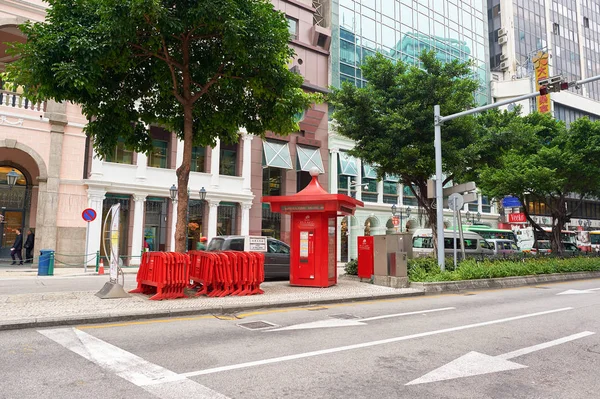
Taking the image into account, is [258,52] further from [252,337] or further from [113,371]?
[113,371]

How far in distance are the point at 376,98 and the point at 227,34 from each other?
9420 mm

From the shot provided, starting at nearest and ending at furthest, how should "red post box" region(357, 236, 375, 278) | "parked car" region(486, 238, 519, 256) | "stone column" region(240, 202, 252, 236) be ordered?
"red post box" region(357, 236, 375, 278), "parked car" region(486, 238, 519, 256), "stone column" region(240, 202, 252, 236)

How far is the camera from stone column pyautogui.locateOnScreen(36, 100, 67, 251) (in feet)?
74.0

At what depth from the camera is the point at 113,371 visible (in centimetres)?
465

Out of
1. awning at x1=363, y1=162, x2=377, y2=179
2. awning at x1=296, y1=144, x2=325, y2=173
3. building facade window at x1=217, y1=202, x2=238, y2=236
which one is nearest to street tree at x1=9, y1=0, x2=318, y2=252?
building facade window at x1=217, y1=202, x2=238, y2=236

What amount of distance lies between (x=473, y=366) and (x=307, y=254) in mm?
8230

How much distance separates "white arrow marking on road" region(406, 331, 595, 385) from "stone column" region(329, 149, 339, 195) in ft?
90.7

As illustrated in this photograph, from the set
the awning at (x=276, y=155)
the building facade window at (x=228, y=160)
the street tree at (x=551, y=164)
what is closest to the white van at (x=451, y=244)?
the street tree at (x=551, y=164)

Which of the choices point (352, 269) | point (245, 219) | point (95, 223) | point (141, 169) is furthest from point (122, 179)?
point (352, 269)

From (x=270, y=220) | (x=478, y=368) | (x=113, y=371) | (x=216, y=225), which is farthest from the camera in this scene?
(x=270, y=220)

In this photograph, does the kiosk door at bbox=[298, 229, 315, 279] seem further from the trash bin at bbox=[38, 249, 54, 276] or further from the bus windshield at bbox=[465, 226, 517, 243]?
the bus windshield at bbox=[465, 226, 517, 243]

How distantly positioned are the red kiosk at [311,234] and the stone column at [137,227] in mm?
14684

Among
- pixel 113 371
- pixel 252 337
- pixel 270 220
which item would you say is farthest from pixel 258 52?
pixel 270 220

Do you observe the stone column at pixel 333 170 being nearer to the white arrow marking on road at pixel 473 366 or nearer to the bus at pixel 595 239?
the white arrow marking on road at pixel 473 366
